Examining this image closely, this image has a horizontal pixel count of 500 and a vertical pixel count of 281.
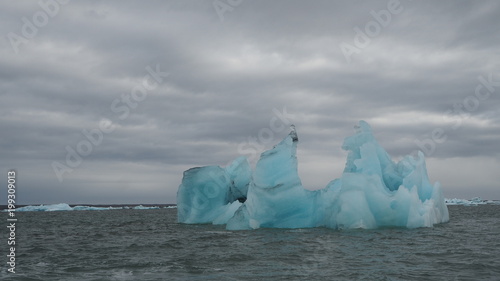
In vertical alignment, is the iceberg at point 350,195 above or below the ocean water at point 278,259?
above

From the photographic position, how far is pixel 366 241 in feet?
56.4

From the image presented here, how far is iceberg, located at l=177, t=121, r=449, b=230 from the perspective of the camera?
71.7ft

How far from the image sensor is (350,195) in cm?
2148

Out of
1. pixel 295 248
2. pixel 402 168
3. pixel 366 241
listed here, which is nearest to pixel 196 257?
pixel 295 248

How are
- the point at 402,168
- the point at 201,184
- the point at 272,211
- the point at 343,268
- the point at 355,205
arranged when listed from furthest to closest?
the point at 201,184, the point at 402,168, the point at 272,211, the point at 355,205, the point at 343,268

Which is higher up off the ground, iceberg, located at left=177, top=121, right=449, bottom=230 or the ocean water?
iceberg, located at left=177, top=121, right=449, bottom=230

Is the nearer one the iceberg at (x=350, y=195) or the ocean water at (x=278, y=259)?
the ocean water at (x=278, y=259)

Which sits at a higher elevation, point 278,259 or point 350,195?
point 350,195

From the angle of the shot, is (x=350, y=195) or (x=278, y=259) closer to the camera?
(x=278, y=259)

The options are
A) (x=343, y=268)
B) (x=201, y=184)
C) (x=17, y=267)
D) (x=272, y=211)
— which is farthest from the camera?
(x=201, y=184)

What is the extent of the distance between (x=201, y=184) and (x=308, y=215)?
28.8ft

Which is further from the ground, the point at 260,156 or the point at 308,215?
the point at 260,156

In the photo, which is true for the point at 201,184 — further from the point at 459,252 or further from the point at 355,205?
the point at 459,252

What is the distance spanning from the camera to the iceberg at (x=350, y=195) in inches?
860
